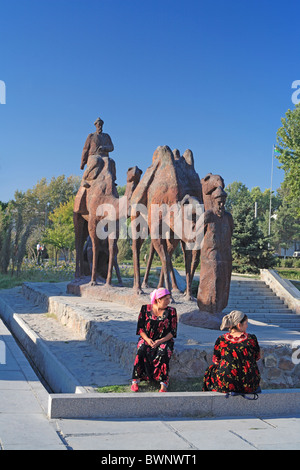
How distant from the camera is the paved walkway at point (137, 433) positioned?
3836 millimetres

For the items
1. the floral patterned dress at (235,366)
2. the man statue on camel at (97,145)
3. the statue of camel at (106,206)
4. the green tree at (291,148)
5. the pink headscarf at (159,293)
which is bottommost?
the floral patterned dress at (235,366)

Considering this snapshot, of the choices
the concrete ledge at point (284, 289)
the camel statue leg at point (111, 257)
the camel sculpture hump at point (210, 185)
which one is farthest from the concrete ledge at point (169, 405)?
the concrete ledge at point (284, 289)

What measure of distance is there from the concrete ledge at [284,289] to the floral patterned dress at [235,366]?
1374cm

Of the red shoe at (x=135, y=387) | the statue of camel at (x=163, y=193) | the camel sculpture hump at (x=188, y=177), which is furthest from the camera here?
the camel sculpture hump at (x=188, y=177)

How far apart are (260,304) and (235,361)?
1399 cm

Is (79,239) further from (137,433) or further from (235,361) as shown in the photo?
(137,433)

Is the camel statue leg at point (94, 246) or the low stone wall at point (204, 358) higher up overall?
the camel statue leg at point (94, 246)

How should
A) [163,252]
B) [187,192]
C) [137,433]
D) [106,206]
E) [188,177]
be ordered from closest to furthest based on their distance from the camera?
[137,433] → [163,252] → [187,192] → [188,177] → [106,206]

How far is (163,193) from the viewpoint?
31.4ft

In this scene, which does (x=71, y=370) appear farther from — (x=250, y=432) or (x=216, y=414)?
(x=250, y=432)

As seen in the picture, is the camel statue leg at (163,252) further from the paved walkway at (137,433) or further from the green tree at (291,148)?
the green tree at (291,148)

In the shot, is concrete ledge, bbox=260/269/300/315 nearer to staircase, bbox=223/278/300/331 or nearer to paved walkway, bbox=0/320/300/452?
staircase, bbox=223/278/300/331

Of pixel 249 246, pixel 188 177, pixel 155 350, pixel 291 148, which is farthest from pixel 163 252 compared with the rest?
pixel 291 148

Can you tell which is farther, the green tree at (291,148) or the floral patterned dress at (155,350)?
the green tree at (291,148)
